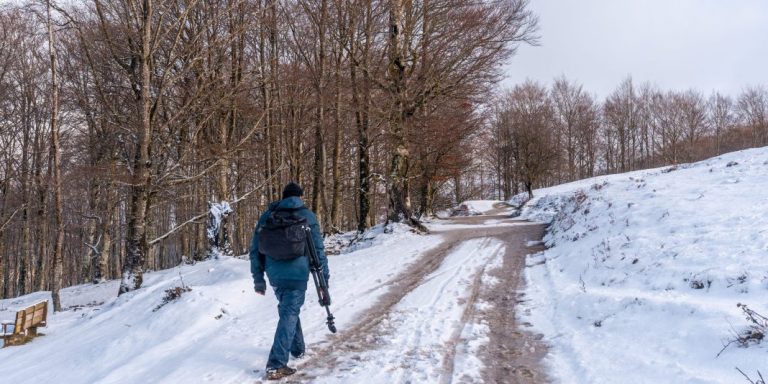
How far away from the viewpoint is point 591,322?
566cm

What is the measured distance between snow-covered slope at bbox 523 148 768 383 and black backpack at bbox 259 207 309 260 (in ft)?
9.23

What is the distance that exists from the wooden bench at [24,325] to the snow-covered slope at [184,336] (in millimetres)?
361

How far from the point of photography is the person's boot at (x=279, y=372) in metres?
4.15

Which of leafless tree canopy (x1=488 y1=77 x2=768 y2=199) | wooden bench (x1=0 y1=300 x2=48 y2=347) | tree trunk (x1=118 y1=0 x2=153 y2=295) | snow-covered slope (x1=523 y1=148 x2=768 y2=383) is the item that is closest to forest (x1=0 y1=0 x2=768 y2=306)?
tree trunk (x1=118 y1=0 x2=153 y2=295)

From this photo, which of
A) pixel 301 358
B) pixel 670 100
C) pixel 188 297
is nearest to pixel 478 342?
pixel 301 358

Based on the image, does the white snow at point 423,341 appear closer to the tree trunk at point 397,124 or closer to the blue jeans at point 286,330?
the blue jeans at point 286,330

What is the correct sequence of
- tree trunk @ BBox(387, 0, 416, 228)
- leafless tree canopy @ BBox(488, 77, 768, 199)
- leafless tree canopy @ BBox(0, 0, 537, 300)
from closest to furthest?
leafless tree canopy @ BBox(0, 0, 537, 300) → tree trunk @ BBox(387, 0, 416, 228) → leafless tree canopy @ BBox(488, 77, 768, 199)

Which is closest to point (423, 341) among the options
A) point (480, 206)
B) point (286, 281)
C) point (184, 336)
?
point (286, 281)

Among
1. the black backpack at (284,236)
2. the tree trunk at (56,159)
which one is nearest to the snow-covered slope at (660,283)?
the black backpack at (284,236)

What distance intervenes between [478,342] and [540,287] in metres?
3.16

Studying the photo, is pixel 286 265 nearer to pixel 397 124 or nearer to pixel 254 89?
Answer: pixel 397 124

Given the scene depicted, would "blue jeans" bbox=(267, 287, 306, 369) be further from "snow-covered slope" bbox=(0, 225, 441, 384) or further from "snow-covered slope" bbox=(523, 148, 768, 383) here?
"snow-covered slope" bbox=(523, 148, 768, 383)

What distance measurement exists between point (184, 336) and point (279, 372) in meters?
2.17

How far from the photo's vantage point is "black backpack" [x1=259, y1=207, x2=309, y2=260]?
4363mm
